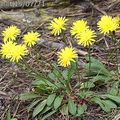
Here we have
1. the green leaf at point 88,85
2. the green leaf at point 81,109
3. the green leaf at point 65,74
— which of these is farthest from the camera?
the green leaf at point 65,74

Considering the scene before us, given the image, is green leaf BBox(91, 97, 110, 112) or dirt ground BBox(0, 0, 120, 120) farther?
dirt ground BBox(0, 0, 120, 120)

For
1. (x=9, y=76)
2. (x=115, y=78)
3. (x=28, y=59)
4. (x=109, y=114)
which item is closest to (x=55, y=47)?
(x=28, y=59)

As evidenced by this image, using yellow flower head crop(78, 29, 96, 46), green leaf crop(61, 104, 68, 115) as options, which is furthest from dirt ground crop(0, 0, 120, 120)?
yellow flower head crop(78, 29, 96, 46)

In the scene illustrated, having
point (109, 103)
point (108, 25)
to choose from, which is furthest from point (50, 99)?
point (108, 25)

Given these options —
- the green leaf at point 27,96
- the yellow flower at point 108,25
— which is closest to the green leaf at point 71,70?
the green leaf at point 27,96

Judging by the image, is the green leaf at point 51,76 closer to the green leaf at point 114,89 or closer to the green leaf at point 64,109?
the green leaf at point 64,109

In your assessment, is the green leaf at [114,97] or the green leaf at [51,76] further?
the green leaf at [51,76]

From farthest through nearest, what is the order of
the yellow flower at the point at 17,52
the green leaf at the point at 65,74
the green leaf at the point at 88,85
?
the green leaf at the point at 65,74
the green leaf at the point at 88,85
the yellow flower at the point at 17,52

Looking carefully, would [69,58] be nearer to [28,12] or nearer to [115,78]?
[115,78]

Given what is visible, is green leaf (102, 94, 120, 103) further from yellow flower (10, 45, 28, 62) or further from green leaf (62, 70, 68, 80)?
yellow flower (10, 45, 28, 62)
